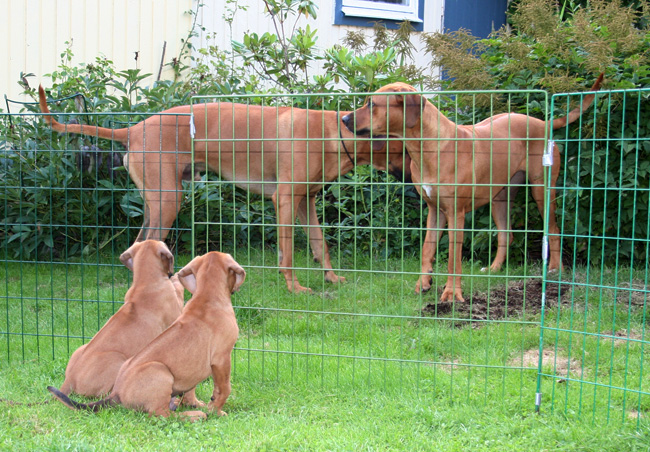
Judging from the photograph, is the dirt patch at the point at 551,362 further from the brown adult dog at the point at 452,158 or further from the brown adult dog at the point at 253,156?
the brown adult dog at the point at 253,156

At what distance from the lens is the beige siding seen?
8.68 meters

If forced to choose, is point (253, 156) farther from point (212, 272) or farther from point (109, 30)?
point (109, 30)

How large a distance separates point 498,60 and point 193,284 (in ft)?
15.4

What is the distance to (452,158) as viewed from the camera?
18.4 feet

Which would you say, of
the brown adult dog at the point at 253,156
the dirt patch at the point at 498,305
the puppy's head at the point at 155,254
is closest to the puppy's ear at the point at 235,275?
the puppy's head at the point at 155,254

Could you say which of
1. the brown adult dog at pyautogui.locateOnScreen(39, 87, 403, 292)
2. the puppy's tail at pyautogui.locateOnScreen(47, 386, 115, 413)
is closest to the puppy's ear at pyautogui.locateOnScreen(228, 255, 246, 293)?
the puppy's tail at pyautogui.locateOnScreen(47, 386, 115, 413)

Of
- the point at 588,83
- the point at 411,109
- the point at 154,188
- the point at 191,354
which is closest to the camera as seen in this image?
the point at 191,354

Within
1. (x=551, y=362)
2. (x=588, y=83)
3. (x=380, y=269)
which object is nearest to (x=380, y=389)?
(x=551, y=362)

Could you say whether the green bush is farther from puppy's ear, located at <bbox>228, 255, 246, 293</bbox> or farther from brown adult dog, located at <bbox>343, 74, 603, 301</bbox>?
puppy's ear, located at <bbox>228, 255, 246, 293</bbox>

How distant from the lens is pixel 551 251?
21.7 feet

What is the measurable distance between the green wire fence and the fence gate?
0.06 ft

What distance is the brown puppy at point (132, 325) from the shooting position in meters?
3.83

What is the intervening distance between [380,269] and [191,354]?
335 centimetres

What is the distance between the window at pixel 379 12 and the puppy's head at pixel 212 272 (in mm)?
6637
